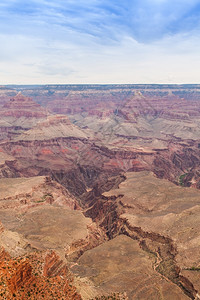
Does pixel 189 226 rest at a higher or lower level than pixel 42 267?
lower

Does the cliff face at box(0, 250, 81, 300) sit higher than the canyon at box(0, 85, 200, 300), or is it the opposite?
the cliff face at box(0, 250, 81, 300)

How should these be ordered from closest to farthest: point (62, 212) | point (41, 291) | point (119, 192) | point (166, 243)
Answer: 1. point (41, 291)
2. point (166, 243)
3. point (62, 212)
4. point (119, 192)

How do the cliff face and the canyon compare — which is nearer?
the cliff face

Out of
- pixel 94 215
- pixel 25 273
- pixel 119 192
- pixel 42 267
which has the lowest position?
pixel 94 215

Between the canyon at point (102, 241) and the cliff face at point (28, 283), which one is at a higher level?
the cliff face at point (28, 283)

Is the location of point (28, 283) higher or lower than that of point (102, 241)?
higher

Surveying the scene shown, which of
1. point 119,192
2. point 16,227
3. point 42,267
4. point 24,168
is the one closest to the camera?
point 42,267

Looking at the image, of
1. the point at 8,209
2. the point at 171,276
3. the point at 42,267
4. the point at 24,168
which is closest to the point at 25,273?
the point at 42,267

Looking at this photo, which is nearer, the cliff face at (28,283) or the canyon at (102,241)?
the cliff face at (28,283)

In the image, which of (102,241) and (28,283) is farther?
(102,241)

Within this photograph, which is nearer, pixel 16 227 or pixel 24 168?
pixel 16 227

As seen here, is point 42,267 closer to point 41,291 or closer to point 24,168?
point 41,291
